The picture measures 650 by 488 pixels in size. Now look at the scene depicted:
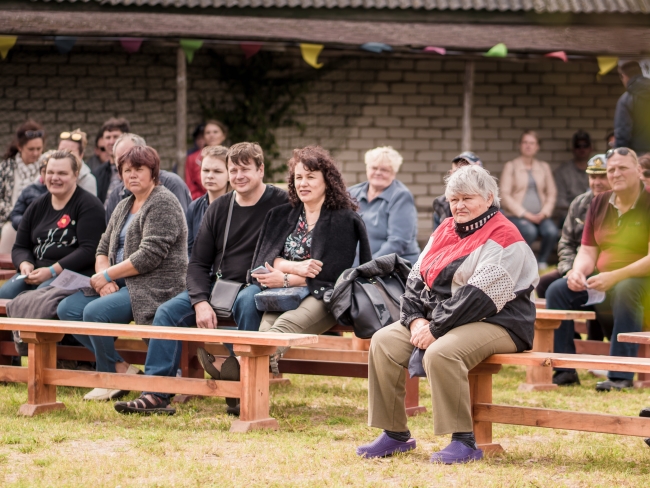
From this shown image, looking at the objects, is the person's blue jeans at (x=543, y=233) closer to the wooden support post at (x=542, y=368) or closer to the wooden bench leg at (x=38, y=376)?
the wooden support post at (x=542, y=368)

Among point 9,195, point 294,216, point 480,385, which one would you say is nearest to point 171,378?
point 294,216

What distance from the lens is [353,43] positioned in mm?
11914

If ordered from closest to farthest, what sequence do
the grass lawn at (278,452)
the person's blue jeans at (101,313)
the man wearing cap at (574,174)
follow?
the grass lawn at (278,452) < the person's blue jeans at (101,313) < the man wearing cap at (574,174)

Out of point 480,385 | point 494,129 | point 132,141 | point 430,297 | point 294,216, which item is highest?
point 494,129

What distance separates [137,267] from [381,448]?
2152mm

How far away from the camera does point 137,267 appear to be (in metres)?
5.58

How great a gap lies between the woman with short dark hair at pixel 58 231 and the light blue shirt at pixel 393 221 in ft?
6.25

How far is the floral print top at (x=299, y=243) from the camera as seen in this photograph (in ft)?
17.6

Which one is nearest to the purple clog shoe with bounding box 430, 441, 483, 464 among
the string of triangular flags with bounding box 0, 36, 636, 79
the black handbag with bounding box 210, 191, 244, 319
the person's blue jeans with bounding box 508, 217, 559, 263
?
the black handbag with bounding box 210, 191, 244, 319

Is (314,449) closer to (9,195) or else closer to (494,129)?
(9,195)

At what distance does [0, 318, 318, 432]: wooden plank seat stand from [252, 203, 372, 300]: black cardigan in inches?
27.1

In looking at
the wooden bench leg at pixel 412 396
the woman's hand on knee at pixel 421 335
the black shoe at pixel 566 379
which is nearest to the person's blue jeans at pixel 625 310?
the black shoe at pixel 566 379

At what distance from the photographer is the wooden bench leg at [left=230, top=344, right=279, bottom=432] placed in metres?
4.63

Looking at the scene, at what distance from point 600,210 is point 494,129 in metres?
8.27
